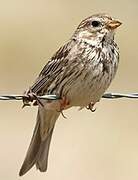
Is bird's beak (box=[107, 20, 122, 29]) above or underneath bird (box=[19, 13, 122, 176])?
above

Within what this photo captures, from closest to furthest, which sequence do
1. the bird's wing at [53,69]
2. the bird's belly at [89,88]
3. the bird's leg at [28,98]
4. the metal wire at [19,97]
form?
the metal wire at [19,97]
the bird's leg at [28,98]
the bird's belly at [89,88]
the bird's wing at [53,69]

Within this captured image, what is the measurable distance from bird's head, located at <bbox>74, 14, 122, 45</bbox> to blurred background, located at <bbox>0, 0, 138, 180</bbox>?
6.47ft

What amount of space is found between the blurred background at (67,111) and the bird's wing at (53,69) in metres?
1.86

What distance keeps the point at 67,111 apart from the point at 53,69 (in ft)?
9.18

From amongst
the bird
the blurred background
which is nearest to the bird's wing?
the bird

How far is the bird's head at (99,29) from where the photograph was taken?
6.04m

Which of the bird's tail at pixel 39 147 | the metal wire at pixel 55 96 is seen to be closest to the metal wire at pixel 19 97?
the metal wire at pixel 55 96

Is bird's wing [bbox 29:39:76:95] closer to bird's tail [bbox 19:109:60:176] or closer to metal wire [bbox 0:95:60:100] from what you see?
metal wire [bbox 0:95:60:100]

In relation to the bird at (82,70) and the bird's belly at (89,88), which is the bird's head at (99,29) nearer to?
the bird at (82,70)

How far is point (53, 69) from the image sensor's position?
6.09 metres

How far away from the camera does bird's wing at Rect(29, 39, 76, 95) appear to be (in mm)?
6027

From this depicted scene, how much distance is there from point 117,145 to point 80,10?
3.15 metres

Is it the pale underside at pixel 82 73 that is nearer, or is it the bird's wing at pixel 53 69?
the pale underside at pixel 82 73

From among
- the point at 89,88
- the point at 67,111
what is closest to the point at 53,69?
the point at 89,88
